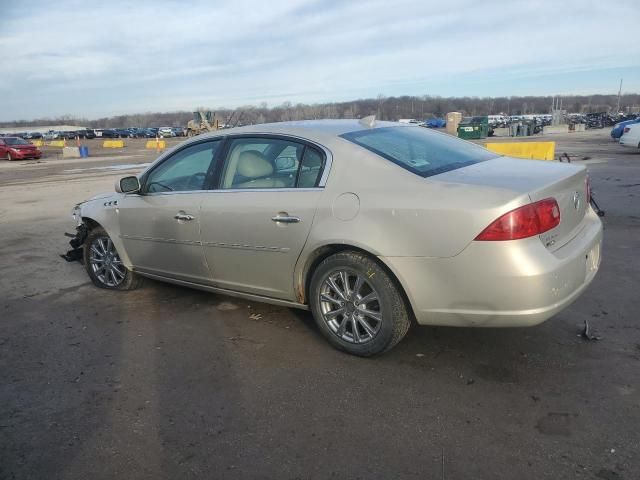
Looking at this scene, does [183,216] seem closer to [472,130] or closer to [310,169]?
[310,169]

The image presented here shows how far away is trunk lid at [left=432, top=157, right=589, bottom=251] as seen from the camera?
3.17 meters

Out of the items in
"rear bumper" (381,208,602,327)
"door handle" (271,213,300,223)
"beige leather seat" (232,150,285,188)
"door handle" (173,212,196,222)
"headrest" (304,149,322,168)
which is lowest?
"rear bumper" (381,208,602,327)

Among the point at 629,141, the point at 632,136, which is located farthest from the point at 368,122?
the point at 629,141

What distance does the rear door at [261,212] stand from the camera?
377cm

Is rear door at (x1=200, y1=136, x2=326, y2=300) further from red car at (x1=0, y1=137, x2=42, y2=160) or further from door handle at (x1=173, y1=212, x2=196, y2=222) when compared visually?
red car at (x1=0, y1=137, x2=42, y2=160)

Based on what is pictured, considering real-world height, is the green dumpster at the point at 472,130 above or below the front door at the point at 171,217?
below

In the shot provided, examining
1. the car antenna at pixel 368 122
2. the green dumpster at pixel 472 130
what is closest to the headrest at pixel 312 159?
the car antenna at pixel 368 122

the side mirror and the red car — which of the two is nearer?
the side mirror

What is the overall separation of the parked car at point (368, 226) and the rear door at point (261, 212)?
0.01m

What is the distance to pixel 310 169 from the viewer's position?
3820mm

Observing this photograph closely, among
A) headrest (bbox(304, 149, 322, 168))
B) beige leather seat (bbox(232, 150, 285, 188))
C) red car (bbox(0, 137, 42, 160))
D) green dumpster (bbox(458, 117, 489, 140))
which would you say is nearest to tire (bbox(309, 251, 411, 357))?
headrest (bbox(304, 149, 322, 168))

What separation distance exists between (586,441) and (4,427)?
3.21m

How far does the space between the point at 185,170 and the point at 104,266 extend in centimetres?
165

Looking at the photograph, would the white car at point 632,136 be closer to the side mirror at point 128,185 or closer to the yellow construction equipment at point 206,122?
the yellow construction equipment at point 206,122
